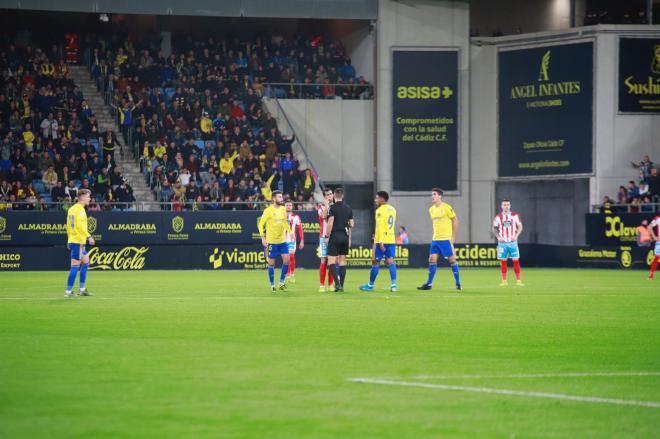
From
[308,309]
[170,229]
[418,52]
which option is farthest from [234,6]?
[308,309]

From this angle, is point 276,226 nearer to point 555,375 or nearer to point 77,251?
point 77,251

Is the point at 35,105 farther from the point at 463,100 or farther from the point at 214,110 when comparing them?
the point at 463,100

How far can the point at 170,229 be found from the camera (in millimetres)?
43406

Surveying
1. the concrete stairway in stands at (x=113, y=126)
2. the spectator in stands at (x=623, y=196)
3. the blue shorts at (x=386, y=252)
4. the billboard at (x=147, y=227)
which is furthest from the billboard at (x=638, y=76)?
the blue shorts at (x=386, y=252)

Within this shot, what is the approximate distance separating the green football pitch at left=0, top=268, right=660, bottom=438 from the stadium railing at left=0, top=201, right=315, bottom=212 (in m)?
22.2

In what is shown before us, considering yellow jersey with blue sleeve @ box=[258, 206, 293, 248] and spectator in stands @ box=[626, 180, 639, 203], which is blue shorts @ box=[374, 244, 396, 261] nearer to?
yellow jersey with blue sleeve @ box=[258, 206, 293, 248]

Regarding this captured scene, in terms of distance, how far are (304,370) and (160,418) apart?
2882 mm

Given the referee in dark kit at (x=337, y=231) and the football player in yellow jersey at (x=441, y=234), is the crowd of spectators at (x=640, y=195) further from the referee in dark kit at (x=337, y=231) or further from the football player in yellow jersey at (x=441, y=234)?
the referee in dark kit at (x=337, y=231)

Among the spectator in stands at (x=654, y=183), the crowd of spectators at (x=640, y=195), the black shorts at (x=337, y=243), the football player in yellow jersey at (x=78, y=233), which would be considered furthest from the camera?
the spectator in stands at (x=654, y=183)

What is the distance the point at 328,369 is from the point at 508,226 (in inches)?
770

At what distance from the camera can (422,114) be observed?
52500 mm

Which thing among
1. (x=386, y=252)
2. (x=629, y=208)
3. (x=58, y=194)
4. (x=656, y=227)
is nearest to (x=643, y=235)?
(x=629, y=208)

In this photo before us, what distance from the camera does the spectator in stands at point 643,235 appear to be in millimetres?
40472

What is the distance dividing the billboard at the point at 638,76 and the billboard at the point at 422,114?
783 centimetres
